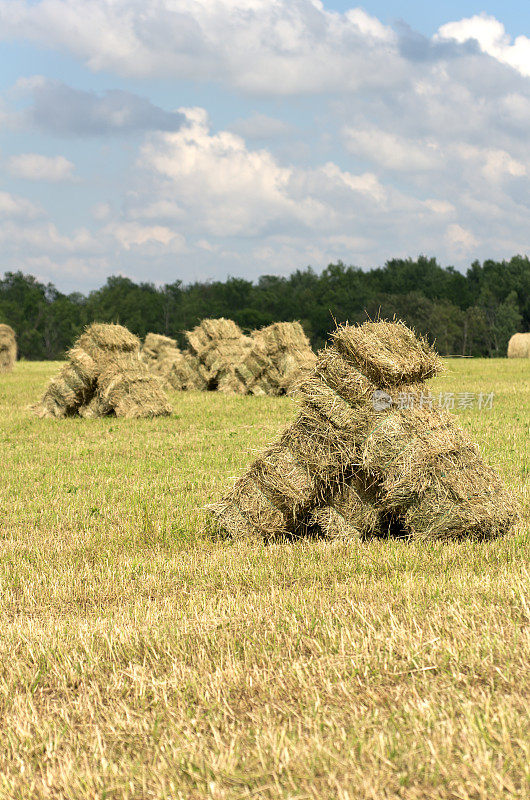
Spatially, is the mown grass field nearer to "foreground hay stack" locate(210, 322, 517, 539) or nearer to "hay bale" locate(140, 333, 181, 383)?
"foreground hay stack" locate(210, 322, 517, 539)

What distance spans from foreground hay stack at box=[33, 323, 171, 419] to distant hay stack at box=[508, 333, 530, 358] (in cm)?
4179

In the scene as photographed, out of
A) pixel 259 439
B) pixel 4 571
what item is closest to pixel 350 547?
pixel 4 571

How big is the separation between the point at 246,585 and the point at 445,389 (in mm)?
Result: 23686

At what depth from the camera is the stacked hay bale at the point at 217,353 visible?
100ft

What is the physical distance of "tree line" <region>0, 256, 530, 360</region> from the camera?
317 feet

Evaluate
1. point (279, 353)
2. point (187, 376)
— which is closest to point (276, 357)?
point (279, 353)

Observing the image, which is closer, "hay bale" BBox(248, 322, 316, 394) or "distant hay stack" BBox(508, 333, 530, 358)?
"hay bale" BBox(248, 322, 316, 394)

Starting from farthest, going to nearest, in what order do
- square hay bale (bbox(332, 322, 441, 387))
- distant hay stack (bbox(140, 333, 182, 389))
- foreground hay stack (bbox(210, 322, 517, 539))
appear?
distant hay stack (bbox(140, 333, 182, 389))
square hay bale (bbox(332, 322, 441, 387))
foreground hay stack (bbox(210, 322, 517, 539))

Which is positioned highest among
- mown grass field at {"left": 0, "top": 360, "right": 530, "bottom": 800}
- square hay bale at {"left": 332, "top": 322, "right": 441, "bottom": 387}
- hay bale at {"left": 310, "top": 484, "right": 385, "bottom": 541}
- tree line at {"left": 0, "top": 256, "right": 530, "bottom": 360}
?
tree line at {"left": 0, "top": 256, "right": 530, "bottom": 360}

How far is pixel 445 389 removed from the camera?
29000 mm

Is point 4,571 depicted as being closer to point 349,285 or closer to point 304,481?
point 304,481

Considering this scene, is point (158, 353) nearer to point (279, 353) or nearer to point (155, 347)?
point (155, 347)

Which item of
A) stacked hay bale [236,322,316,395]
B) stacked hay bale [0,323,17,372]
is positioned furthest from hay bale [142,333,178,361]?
stacked hay bale [0,323,17,372]

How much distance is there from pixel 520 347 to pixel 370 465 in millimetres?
52802
